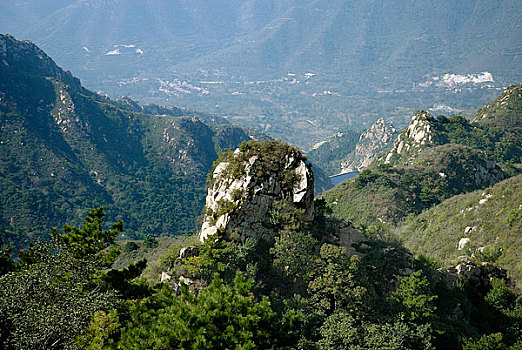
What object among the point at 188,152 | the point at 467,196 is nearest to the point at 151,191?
the point at 188,152

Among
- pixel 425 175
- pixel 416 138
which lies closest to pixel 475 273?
pixel 425 175

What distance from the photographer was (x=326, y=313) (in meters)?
26.3

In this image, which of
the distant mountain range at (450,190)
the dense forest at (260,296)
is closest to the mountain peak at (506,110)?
the distant mountain range at (450,190)

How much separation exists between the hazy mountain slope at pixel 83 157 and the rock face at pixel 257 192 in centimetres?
7741

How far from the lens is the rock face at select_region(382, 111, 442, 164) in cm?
9356

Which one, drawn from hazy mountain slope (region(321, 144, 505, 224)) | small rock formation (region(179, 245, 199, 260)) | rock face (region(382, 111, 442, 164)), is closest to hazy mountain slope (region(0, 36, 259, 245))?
hazy mountain slope (region(321, 144, 505, 224))

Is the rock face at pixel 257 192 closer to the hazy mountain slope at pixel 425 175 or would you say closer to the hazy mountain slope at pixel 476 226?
the hazy mountain slope at pixel 476 226

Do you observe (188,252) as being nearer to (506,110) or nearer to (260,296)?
(260,296)

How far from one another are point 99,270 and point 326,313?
50.1 feet

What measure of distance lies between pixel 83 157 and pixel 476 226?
129473 millimetres

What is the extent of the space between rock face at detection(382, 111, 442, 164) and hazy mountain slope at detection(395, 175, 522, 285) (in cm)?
3777

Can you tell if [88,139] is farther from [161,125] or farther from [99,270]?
[99,270]

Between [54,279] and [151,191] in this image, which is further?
[151,191]

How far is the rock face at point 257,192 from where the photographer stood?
29.6m
